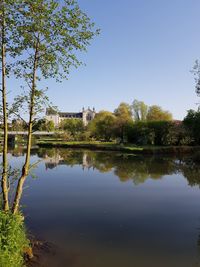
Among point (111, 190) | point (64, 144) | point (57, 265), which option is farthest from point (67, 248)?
point (64, 144)

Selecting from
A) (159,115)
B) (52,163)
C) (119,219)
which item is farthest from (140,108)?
(119,219)

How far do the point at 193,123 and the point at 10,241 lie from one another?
4437 centimetres

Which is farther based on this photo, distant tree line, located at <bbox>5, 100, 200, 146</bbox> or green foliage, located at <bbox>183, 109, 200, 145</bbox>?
distant tree line, located at <bbox>5, 100, 200, 146</bbox>

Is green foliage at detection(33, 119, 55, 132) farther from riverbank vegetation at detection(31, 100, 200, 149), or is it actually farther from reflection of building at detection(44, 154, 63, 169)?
riverbank vegetation at detection(31, 100, 200, 149)

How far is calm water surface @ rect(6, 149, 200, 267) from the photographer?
8961 millimetres

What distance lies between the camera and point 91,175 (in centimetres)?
2461

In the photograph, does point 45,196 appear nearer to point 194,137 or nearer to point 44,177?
point 44,177

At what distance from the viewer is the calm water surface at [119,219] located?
896cm

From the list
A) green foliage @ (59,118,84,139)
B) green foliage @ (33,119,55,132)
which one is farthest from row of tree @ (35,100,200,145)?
green foliage @ (33,119,55,132)

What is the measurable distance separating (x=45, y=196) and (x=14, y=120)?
8.28 metres

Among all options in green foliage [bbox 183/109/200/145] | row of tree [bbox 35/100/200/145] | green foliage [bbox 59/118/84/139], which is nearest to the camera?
green foliage [bbox 183/109/200/145]

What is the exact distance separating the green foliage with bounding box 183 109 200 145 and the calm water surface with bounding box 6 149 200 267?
1081 inches

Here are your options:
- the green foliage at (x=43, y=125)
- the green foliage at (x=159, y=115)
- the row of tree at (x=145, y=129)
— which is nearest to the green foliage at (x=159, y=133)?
the row of tree at (x=145, y=129)

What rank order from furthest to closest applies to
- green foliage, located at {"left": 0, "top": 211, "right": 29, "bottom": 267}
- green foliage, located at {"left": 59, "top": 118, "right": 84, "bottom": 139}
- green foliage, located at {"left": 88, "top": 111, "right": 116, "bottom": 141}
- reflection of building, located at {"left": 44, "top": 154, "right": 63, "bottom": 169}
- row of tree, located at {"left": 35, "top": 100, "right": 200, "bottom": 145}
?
1. green foliage, located at {"left": 59, "top": 118, "right": 84, "bottom": 139}
2. green foliage, located at {"left": 88, "top": 111, "right": 116, "bottom": 141}
3. row of tree, located at {"left": 35, "top": 100, "right": 200, "bottom": 145}
4. reflection of building, located at {"left": 44, "top": 154, "right": 63, "bottom": 169}
5. green foliage, located at {"left": 0, "top": 211, "right": 29, "bottom": 267}
